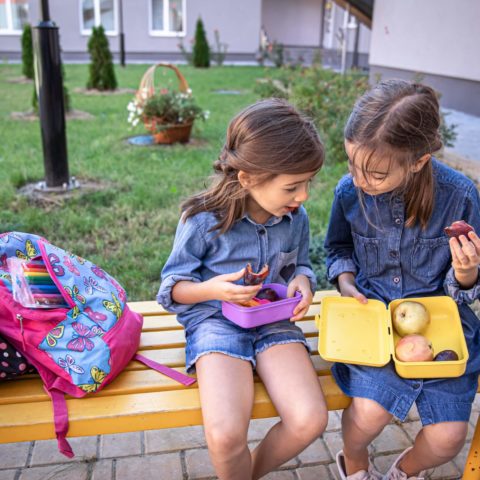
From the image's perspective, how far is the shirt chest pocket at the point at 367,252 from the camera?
2.20 m

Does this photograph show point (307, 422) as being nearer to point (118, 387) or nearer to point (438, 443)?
point (438, 443)

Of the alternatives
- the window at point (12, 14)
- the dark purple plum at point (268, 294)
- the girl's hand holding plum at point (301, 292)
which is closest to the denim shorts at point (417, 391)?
the girl's hand holding plum at point (301, 292)

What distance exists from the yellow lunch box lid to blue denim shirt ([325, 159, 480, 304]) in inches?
3.5

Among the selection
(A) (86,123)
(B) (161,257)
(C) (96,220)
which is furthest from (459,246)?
(A) (86,123)

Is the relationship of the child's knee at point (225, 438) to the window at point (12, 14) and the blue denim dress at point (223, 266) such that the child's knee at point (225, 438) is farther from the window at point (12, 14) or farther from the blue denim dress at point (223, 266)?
the window at point (12, 14)

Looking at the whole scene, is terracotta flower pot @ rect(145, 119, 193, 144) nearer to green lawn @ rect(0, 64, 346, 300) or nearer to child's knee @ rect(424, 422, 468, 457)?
green lawn @ rect(0, 64, 346, 300)

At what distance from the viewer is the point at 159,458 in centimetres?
231

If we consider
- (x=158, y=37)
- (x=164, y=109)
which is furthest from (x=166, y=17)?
(x=164, y=109)

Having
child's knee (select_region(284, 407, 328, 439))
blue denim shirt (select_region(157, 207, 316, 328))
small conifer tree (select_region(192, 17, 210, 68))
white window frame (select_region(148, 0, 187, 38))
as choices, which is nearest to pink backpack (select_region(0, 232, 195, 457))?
blue denim shirt (select_region(157, 207, 316, 328))

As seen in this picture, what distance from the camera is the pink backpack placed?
174 cm

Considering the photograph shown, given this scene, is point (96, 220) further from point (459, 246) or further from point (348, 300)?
point (459, 246)

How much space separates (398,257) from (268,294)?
51 cm

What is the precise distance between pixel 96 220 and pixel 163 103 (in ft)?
8.99

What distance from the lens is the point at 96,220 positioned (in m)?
4.29
